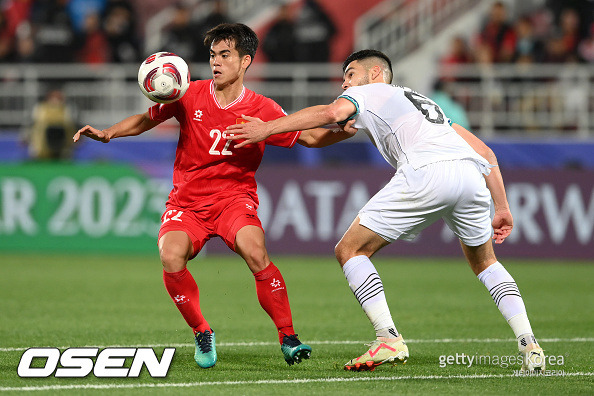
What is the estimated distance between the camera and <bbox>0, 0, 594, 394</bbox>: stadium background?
715 centimetres

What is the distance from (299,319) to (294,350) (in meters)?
2.64

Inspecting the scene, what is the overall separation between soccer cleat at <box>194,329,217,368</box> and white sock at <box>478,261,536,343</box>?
1863 millimetres

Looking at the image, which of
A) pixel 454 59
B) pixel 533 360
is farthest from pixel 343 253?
pixel 454 59

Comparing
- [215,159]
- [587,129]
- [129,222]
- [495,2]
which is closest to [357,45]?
[495,2]

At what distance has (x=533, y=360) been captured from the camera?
20.1 ft

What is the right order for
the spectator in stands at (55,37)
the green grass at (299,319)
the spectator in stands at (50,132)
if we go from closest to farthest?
the green grass at (299,319)
the spectator in stands at (50,132)
the spectator in stands at (55,37)

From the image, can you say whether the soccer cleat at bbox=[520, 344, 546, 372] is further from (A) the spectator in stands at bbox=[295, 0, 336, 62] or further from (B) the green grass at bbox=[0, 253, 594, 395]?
(A) the spectator in stands at bbox=[295, 0, 336, 62]

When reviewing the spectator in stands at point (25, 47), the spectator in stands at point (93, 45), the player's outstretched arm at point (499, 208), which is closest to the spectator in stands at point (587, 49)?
the spectator in stands at point (93, 45)

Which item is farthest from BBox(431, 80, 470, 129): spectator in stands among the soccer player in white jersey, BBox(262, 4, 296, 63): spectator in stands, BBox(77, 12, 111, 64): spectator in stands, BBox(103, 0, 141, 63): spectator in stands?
the soccer player in white jersey

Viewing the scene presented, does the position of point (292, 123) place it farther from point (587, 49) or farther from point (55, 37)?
point (55, 37)

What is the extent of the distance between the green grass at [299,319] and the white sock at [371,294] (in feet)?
0.99

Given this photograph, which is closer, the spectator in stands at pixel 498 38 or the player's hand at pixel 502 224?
the player's hand at pixel 502 224

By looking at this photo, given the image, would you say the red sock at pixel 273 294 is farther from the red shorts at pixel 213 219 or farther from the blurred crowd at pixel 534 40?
the blurred crowd at pixel 534 40

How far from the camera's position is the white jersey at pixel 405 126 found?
6.19m
